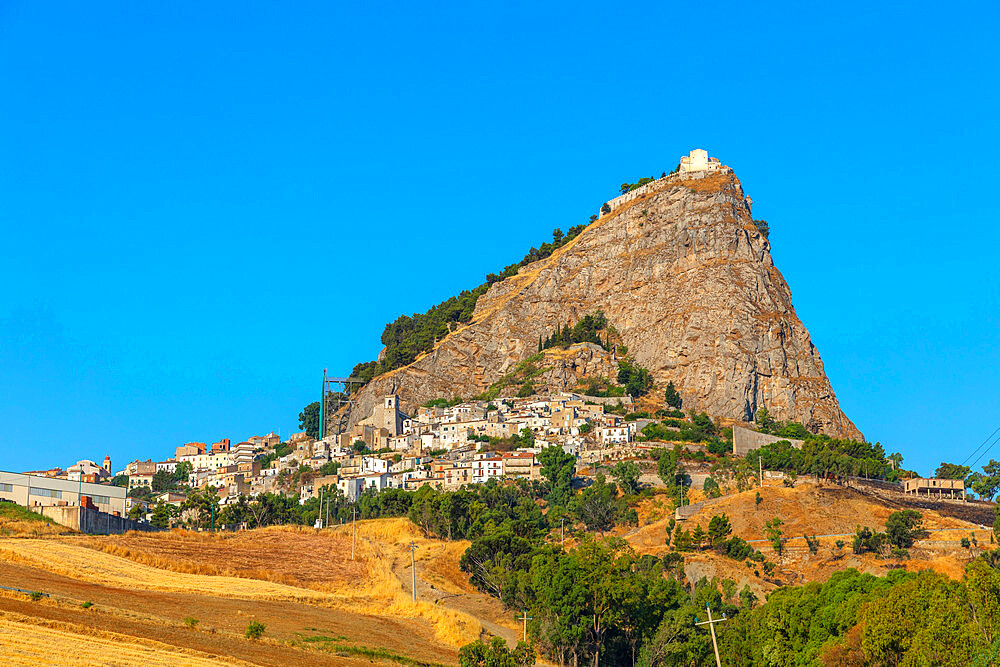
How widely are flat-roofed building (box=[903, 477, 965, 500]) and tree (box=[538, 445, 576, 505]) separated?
120 feet

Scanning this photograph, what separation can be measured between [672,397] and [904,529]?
63352mm

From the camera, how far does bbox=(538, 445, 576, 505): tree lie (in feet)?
425

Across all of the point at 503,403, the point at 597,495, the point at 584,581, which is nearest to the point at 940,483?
the point at 597,495

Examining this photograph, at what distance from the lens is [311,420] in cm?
19375

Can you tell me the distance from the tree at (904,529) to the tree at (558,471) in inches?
1395

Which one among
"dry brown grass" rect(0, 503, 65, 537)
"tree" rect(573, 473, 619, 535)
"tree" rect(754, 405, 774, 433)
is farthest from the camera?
"tree" rect(754, 405, 774, 433)

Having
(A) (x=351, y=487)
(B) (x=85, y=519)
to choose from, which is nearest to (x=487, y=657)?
(B) (x=85, y=519)

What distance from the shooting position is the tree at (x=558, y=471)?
129500 mm

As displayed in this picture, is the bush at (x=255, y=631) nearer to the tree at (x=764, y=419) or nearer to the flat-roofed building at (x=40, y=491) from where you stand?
the flat-roofed building at (x=40, y=491)

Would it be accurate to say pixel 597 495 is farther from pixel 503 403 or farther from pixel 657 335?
pixel 657 335

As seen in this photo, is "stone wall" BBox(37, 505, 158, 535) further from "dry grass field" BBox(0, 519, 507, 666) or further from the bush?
the bush

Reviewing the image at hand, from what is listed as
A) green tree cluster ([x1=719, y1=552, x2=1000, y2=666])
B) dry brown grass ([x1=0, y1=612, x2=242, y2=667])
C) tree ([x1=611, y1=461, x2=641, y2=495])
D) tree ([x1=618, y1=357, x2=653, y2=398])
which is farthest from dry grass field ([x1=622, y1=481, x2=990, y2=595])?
dry brown grass ([x1=0, y1=612, x2=242, y2=667])

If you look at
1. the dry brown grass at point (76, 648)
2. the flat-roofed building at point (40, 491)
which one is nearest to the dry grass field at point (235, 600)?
the dry brown grass at point (76, 648)

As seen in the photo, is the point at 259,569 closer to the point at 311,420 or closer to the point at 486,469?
the point at 486,469
